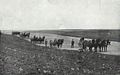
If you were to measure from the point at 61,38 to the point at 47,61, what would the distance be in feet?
1.25

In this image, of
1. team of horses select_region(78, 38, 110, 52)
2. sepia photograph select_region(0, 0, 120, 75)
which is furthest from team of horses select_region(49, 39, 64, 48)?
team of horses select_region(78, 38, 110, 52)

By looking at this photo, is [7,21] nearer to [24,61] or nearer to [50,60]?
[24,61]

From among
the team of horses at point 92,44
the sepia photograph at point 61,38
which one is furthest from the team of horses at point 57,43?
Result: the team of horses at point 92,44

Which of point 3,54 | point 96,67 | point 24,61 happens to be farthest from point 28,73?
point 96,67

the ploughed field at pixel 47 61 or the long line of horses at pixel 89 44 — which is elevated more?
the long line of horses at pixel 89 44

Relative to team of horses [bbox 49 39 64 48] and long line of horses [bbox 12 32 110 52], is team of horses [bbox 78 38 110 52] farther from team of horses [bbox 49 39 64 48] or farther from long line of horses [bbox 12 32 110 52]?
team of horses [bbox 49 39 64 48]

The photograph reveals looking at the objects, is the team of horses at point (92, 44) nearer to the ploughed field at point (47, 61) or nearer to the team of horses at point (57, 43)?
the ploughed field at point (47, 61)

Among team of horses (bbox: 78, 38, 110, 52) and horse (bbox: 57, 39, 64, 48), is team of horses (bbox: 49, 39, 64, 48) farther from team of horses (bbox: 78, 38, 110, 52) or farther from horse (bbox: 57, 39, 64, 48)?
team of horses (bbox: 78, 38, 110, 52)

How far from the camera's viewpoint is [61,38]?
2967 mm

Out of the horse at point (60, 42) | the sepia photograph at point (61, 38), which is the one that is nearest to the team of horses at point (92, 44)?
the sepia photograph at point (61, 38)

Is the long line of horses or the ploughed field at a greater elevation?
the long line of horses

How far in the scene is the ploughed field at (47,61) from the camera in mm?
2836

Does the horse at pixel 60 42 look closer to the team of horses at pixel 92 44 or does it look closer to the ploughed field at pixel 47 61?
the ploughed field at pixel 47 61

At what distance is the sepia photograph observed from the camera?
9.37 ft
